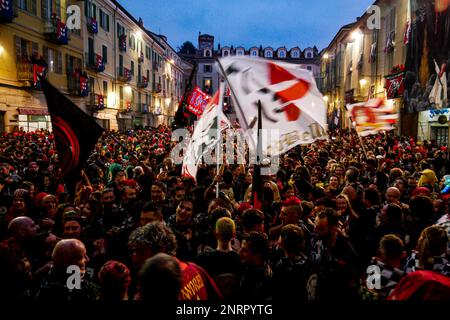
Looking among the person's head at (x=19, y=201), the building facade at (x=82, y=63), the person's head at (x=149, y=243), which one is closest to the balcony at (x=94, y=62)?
the building facade at (x=82, y=63)

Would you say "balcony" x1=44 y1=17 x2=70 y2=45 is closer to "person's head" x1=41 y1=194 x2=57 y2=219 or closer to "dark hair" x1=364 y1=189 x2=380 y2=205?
"person's head" x1=41 y1=194 x2=57 y2=219

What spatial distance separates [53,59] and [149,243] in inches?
1040

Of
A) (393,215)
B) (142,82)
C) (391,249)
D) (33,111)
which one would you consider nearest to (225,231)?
(391,249)

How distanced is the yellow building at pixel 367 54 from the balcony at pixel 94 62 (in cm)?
2122

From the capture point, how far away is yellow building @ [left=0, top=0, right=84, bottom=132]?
835 inches

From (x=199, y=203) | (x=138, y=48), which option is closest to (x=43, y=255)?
(x=199, y=203)

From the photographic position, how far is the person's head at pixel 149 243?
325 cm

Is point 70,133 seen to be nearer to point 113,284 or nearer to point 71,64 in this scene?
point 113,284

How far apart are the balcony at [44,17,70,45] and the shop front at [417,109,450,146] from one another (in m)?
22.9

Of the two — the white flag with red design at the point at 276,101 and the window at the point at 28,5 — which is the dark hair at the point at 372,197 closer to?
the white flag with red design at the point at 276,101

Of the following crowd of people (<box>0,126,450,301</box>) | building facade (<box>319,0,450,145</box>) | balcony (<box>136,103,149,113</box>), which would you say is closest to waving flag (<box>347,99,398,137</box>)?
crowd of people (<box>0,126,450,301</box>)

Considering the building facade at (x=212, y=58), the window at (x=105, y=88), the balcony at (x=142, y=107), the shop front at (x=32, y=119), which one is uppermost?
the building facade at (x=212, y=58)

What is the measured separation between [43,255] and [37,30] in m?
24.0
